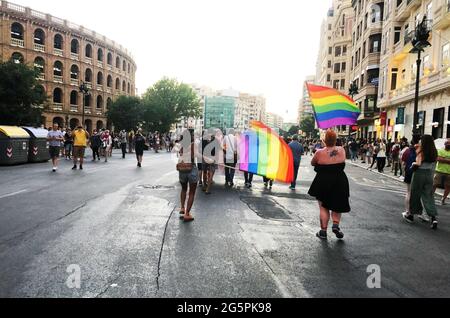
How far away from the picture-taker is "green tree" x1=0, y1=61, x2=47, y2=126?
87.0 feet

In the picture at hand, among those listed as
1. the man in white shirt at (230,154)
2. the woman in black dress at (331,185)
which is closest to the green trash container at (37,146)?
the man in white shirt at (230,154)

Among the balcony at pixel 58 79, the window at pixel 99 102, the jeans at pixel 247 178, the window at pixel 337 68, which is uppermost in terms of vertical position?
the window at pixel 337 68

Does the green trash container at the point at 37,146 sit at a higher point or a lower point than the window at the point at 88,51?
lower

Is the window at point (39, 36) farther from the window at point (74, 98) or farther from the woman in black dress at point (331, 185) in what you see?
the woman in black dress at point (331, 185)

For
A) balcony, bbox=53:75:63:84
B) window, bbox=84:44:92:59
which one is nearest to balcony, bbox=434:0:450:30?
balcony, bbox=53:75:63:84

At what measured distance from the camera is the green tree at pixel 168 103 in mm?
52375

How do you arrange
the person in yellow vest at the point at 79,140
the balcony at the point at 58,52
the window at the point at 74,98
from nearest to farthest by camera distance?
the person in yellow vest at the point at 79,140 → the balcony at the point at 58,52 → the window at the point at 74,98

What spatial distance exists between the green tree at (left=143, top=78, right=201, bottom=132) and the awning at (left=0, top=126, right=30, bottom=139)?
3461 cm

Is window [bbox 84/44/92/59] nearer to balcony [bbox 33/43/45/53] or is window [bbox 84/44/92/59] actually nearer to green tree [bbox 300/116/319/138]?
balcony [bbox 33/43/45/53]

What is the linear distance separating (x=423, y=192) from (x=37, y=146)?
16.7m

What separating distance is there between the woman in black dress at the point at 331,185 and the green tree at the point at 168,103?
1857 inches

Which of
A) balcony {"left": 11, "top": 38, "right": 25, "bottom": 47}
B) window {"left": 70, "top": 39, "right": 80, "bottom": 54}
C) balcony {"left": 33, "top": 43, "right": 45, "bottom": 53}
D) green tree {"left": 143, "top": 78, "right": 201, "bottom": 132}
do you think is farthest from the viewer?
green tree {"left": 143, "top": 78, "right": 201, "bottom": 132}
